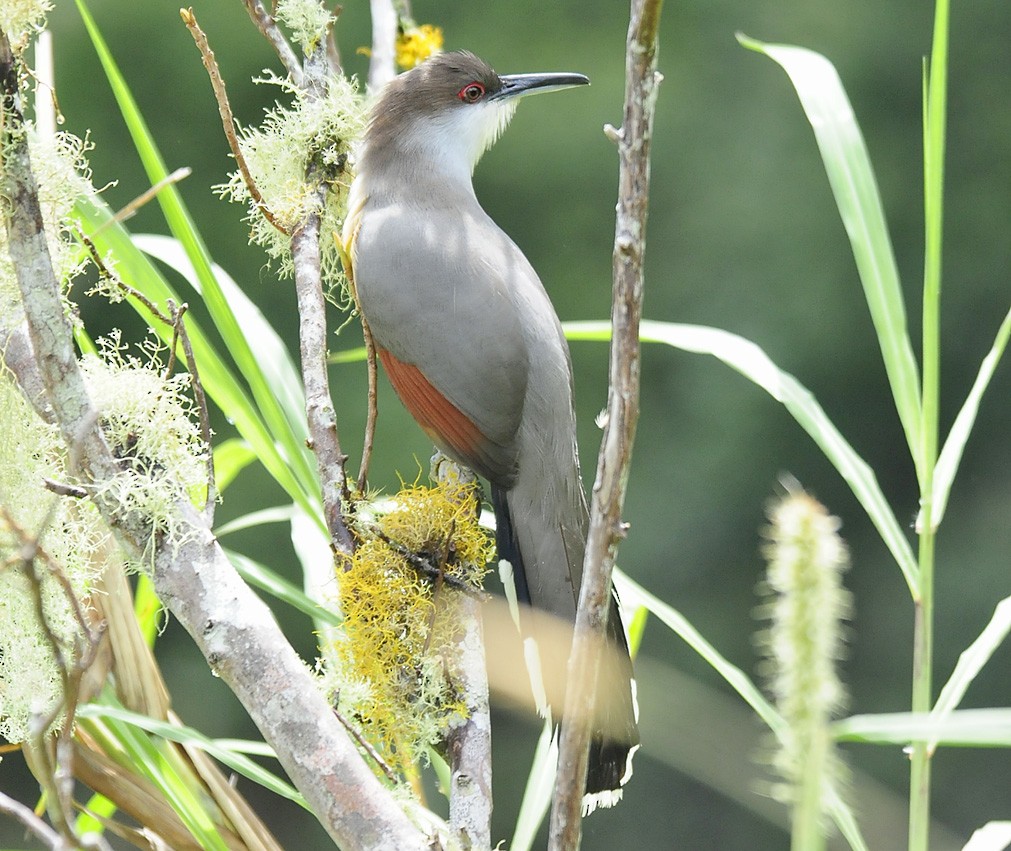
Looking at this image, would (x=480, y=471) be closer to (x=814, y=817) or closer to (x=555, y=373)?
(x=555, y=373)

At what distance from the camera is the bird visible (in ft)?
4.75

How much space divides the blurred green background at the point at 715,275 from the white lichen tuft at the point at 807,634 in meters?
3.45

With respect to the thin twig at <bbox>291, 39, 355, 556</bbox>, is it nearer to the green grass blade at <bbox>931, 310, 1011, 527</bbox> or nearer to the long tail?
the long tail

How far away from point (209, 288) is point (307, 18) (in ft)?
1.24

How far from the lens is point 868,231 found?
114 centimetres

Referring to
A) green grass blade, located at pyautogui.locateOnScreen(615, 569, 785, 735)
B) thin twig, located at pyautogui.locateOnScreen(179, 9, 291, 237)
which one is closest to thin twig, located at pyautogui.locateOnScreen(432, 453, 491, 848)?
green grass blade, located at pyautogui.locateOnScreen(615, 569, 785, 735)

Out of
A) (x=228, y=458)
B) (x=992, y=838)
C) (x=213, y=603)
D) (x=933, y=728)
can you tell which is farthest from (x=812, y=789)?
(x=228, y=458)

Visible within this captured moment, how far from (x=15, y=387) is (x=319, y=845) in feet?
12.1

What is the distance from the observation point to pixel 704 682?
166 inches

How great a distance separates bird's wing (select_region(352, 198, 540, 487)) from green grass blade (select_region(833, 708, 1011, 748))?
2.78ft

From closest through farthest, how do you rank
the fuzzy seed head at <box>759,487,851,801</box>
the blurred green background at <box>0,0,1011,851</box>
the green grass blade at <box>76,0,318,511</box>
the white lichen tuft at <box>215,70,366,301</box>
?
the fuzzy seed head at <box>759,487,851,801</box> → the green grass blade at <box>76,0,318,511</box> → the white lichen tuft at <box>215,70,366,301</box> → the blurred green background at <box>0,0,1011,851</box>

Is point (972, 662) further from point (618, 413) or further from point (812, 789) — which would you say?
point (812, 789)

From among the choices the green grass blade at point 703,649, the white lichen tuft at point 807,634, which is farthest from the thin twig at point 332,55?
the white lichen tuft at point 807,634

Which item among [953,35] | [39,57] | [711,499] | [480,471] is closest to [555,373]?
[480,471]
